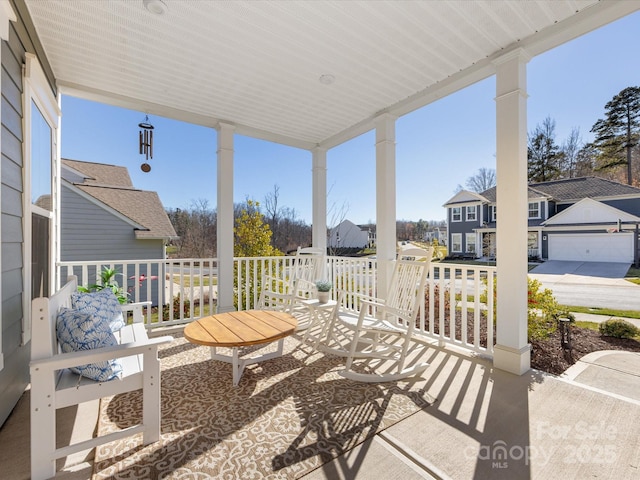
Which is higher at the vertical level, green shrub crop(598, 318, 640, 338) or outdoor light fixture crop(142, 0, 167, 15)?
outdoor light fixture crop(142, 0, 167, 15)

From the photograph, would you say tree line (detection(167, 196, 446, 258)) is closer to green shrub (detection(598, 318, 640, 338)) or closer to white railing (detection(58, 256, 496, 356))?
white railing (detection(58, 256, 496, 356))

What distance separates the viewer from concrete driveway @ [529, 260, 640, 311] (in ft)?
14.2

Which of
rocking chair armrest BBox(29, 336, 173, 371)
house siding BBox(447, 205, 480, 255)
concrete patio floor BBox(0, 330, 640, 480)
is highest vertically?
house siding BBox(447, 205, 480, 255)

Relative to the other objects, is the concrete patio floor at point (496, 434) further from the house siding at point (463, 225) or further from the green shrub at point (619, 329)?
the house siding at point (463, 225)

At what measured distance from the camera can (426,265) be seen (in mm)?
2641

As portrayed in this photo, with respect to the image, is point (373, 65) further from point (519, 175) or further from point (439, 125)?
point (439, 125)

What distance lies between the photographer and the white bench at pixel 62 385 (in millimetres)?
1315

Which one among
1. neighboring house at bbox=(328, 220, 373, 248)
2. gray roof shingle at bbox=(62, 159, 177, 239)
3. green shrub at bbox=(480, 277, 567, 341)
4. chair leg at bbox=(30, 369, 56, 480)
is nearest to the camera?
chair leg at bbox=(30, 369, 56, 480)

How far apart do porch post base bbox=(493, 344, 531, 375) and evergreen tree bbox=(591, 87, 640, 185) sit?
392 cm

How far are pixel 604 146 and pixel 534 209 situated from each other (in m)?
1.63

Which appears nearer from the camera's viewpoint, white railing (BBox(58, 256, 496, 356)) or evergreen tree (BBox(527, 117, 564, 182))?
white railing (BBox(58, 256, 496, 356))

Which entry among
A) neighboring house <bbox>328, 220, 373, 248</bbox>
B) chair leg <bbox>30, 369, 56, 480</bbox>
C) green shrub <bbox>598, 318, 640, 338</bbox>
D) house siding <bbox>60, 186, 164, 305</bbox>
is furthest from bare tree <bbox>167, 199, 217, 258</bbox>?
green shrub <bbox>598, 318, 640, 338</bbox>

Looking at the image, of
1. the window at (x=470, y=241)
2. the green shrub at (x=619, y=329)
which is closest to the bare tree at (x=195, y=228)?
the green shrub at (x=619, y=329)

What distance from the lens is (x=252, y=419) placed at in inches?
71.1
